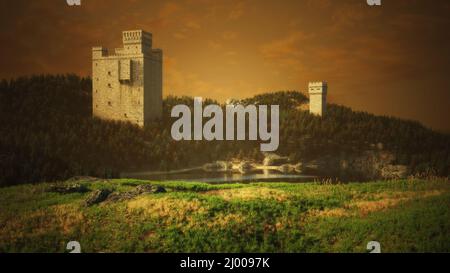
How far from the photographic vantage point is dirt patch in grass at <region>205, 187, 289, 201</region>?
18578mm

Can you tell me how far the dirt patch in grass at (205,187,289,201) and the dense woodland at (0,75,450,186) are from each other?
4.85m

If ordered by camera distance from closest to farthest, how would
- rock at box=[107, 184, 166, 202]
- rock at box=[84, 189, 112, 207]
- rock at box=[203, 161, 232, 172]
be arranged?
rock at box=[84, 189, 112, 207]
rock at box=[107, 184, 166, 202]
rock at box=[203, 161, 232, 172]

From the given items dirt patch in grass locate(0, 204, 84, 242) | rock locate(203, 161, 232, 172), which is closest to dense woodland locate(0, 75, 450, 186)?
rock locate(203, 161, 232, 172)

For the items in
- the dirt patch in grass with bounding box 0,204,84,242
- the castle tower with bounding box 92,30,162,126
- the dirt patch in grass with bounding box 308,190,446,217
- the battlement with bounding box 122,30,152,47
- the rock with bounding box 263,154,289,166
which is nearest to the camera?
the dirt patch in grass with bounding box 0,204,84,242

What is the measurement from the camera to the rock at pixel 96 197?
1761cm

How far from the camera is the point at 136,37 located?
26266 mm

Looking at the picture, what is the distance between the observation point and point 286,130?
1033 inches

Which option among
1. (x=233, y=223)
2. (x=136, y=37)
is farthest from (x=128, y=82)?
(x=233, y=223)

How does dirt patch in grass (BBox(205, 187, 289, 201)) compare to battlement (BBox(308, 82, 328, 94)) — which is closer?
dirt patch in grass (BBox(205, 187, 289, 201))

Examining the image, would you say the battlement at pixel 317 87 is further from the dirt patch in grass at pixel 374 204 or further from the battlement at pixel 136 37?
the battlement at pixel 136 37

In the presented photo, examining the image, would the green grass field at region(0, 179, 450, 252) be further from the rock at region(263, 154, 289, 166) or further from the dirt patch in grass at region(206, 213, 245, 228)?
the rock at region(263, 154, 289, 166)

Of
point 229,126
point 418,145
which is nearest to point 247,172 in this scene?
point 229,126
